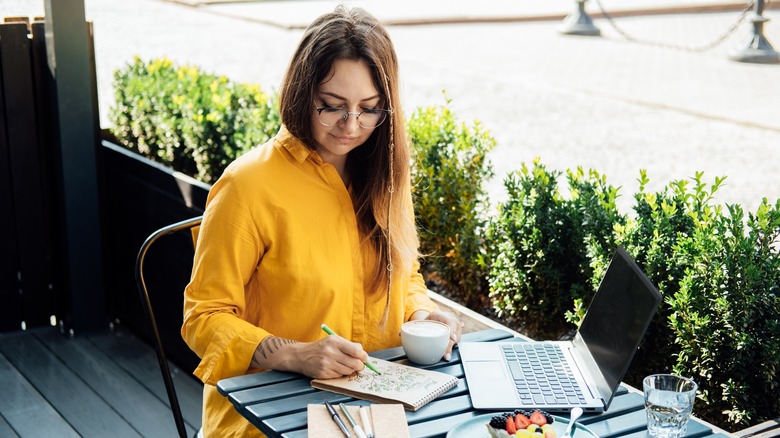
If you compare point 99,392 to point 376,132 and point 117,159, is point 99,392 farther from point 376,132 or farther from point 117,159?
point 376,132

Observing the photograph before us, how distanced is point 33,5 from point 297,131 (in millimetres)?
3353

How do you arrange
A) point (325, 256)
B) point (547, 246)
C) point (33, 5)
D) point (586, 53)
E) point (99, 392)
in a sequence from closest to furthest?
point (325, 256)
point (547, 246)
point (99, 392)
point (33, 5)
point (586, 53)

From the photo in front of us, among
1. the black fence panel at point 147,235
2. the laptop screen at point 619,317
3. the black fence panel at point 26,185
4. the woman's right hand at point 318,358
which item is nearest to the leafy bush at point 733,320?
the laptop screen at point 619,317

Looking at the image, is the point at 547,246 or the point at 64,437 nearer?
the point at 547,246

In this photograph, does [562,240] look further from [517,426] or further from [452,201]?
[517,426]

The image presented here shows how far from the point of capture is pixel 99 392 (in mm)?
3795

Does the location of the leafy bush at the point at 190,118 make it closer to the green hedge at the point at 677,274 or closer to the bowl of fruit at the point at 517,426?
the green hedge at the point at 677,274

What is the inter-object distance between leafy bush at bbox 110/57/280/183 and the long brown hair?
5.80 feet

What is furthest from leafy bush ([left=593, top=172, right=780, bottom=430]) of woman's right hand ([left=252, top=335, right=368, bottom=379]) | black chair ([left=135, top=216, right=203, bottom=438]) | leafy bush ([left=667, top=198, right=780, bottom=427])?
black chair ([left=135, top=216, right=203, bottom=438])

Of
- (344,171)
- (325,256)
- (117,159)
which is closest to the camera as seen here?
(325,256)

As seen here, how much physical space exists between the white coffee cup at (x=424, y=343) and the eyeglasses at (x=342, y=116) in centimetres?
48

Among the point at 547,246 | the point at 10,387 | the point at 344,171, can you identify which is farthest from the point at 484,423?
the point at 10,387

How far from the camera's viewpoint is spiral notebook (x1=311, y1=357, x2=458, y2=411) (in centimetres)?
187

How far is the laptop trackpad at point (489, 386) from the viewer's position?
1.89m
